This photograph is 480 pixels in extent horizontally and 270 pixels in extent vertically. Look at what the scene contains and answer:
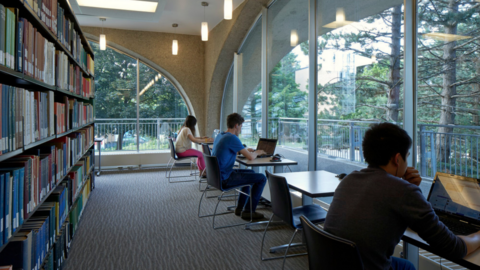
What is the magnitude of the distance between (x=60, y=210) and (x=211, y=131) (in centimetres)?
562

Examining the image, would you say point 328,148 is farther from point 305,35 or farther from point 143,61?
point 143,61

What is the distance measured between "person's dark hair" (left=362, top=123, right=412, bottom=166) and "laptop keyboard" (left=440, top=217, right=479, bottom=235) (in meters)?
0.51

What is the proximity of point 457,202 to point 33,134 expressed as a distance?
2377mm

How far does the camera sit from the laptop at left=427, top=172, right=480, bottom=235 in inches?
67.1

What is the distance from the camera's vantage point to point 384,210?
56.1 inches

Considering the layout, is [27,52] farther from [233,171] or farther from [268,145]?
[268,145]

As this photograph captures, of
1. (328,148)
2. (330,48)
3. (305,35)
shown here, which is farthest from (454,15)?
(305,35)

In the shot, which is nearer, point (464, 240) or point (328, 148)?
point (464, 240)

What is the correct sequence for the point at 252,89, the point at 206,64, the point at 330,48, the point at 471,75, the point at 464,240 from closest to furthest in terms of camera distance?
1. the point at 464,240
2. the point at 471,75
3. the point at 330,48
4. the point at 252,89
5. the point at 206,64

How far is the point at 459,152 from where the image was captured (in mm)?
2402

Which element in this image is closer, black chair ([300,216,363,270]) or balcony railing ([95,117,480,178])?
black chair ([300,216,363,270])

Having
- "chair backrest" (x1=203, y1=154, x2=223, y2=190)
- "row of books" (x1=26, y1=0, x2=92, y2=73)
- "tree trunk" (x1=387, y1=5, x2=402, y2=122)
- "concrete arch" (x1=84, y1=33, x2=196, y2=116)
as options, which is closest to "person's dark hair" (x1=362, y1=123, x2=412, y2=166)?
"tree trunk" (x1=387, y1=5, x2=402, y2=122)

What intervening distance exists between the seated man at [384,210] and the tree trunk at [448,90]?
3.59 ft

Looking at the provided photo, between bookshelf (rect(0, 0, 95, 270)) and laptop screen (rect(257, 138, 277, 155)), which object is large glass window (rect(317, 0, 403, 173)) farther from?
bookshelf (rect(0, 0, 95, 270))
